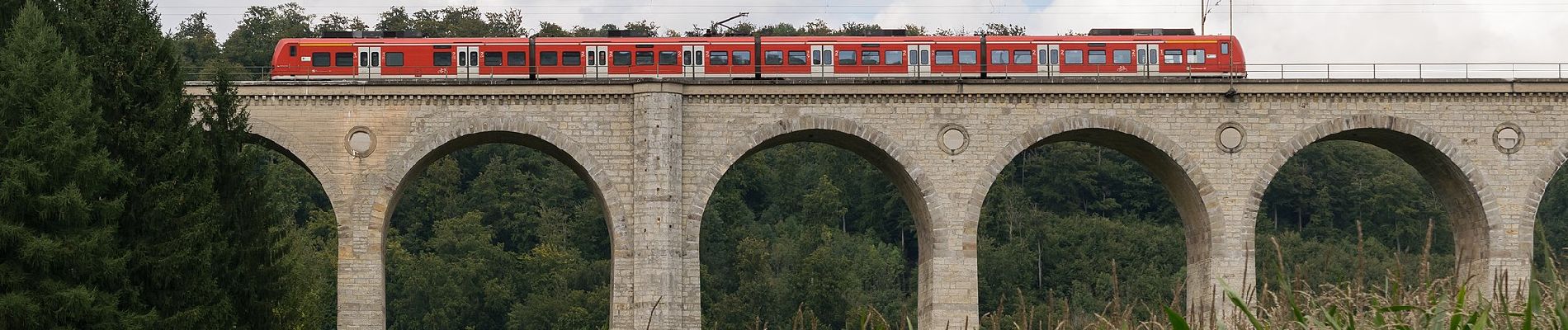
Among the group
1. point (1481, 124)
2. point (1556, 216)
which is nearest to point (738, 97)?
point (1481, 124)

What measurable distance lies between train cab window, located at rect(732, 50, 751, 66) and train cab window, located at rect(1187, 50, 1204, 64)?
9046 mm

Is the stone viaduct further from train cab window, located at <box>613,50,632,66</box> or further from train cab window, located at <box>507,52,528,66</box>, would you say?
train cab window, located at <box>613,50,632,66</box>

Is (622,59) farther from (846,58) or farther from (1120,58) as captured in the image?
(1120,58)

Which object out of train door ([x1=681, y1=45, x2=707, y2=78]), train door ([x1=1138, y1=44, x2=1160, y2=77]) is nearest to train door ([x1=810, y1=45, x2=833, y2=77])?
train door ([x1=681, y1=45, x2=707, y2=78])

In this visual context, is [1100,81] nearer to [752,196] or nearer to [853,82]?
[853,82]

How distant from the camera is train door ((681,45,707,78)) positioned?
40.2 meters

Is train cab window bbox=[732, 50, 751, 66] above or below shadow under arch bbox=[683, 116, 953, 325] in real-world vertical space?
above

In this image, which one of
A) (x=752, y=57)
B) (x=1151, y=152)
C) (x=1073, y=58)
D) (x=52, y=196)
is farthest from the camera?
(x=752, y=57)

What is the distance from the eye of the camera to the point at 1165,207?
83.5 meters

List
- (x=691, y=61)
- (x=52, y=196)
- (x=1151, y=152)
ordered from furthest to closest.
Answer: (x=691, y=61) → (x=1151, y=152) → (x=52, y=196)

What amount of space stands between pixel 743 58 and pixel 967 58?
182 inches

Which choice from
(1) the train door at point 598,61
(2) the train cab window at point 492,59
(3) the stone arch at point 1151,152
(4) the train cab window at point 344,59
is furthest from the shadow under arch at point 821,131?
(4) the train cab window at point 344,59

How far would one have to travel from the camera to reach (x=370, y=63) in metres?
40.5

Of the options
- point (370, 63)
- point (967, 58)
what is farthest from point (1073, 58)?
point (370, 63)
